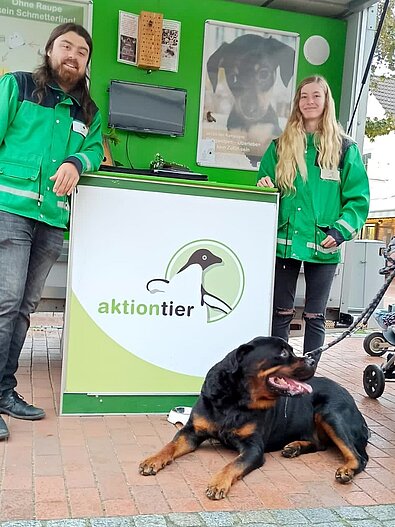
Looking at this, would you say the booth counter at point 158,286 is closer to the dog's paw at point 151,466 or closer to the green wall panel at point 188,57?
the dog's paw at point 151,466

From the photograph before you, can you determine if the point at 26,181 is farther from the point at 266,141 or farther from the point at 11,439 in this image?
the point at 266,141

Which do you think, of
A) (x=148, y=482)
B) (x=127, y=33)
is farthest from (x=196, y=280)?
(x=127, y=33)

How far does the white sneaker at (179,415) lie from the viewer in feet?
13.5

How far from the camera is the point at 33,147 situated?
3689 mm

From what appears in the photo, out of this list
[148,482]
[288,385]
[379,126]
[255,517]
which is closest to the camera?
[255,517]

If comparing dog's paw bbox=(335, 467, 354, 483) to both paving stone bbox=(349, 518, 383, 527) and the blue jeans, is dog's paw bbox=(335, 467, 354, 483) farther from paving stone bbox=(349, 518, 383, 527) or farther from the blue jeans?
the blue jeans

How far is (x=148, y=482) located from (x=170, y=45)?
3851 millimetres

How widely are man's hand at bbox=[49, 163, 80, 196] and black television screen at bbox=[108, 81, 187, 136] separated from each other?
199cm

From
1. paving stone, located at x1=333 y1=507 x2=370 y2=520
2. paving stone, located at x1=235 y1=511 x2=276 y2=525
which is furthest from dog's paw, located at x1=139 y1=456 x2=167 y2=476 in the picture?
paving stone, located at x1=333 y1=507 x2=370 y2=520

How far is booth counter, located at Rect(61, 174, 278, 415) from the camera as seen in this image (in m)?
4.05

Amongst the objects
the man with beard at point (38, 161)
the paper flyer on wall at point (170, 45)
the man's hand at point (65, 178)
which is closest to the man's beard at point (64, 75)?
the man with beard at point (38, 161)

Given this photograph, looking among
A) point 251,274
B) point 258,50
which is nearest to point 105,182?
point 251,274

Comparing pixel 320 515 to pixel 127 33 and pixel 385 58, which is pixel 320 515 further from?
pixel 385 58

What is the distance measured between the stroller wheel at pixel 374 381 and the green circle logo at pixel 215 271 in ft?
4.99
